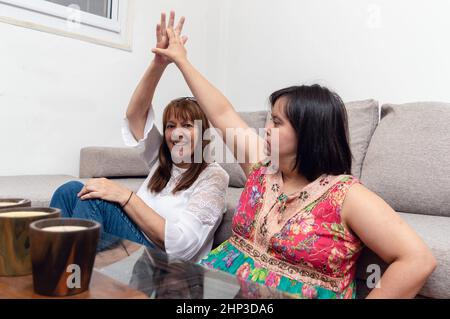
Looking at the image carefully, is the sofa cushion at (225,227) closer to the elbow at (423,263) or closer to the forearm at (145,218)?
the forearm at (145,218)

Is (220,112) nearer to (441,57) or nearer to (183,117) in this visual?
(183,117)

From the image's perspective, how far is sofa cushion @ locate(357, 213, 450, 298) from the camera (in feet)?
2.77

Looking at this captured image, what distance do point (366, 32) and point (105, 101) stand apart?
148 cm

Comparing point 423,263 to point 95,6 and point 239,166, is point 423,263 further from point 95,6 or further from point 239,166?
point 95,6

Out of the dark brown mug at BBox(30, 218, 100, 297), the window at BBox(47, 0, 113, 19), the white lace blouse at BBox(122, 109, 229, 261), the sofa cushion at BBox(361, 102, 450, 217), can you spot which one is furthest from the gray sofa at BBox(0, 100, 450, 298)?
the window at BBox(47, 0, 113, 19)

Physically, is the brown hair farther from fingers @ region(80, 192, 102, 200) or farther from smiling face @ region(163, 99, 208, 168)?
fingers @ region(80, 192, 102, 200)

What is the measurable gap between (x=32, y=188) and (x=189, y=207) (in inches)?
26.8

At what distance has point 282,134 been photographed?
0.97 metres

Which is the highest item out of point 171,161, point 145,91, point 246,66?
point 246,66

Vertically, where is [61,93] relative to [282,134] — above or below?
above

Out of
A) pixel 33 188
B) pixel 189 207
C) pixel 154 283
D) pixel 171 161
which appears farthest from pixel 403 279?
pixel 33 188

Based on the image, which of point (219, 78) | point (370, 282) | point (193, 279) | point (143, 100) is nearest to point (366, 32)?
point (219, 78)

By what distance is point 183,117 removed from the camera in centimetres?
133

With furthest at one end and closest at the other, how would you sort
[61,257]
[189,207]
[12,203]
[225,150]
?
[225,150] < [189,207] < [12,203] < [61,257]
